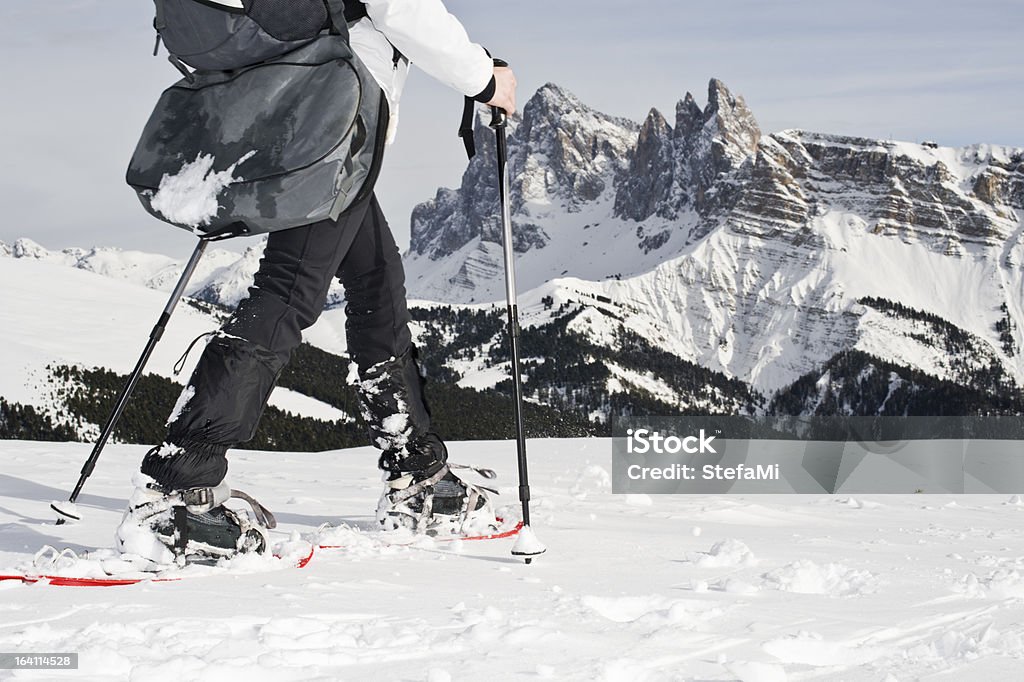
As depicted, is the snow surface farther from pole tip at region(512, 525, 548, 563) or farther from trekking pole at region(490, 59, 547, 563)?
pole tip at region(512, 525, 548, 563)

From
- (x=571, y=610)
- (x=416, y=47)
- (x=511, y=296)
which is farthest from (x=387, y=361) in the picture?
(x=571, y=610)

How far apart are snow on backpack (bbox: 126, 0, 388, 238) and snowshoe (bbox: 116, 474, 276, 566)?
884 mm

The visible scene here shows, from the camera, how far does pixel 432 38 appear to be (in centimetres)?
297

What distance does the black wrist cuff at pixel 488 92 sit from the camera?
3332 millimetres

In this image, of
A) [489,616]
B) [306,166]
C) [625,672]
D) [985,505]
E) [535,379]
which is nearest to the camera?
[625,672]

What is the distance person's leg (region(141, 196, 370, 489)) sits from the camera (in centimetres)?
290

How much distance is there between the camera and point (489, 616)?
2.37 m

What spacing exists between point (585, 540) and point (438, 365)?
176610 millimetres

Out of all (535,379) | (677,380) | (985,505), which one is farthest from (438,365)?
(985,505)

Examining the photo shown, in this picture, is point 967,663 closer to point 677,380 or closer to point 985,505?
point 985,505

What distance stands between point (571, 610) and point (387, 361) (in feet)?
5.34

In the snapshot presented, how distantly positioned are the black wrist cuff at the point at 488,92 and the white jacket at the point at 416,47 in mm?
45

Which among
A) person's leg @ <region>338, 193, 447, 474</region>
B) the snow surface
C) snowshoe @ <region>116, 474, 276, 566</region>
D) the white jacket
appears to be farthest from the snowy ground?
the snow surface

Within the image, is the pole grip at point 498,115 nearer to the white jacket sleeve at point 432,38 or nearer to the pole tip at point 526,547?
the white jacket sleeve at point 432,38
